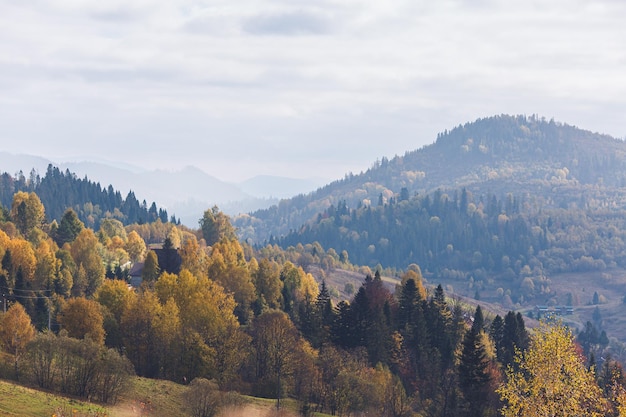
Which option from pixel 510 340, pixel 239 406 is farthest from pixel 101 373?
pixel 510 340

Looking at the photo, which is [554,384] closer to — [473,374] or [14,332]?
[473,374]

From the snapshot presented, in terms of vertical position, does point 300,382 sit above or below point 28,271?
below

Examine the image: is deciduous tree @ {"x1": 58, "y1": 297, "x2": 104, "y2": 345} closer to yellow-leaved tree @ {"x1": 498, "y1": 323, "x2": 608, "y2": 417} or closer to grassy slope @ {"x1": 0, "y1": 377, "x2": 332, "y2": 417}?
grassy slope @ {"x1": 0, "y1": 377, "x2": 332, "y2": 417}

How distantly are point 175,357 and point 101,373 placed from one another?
76.6 ft

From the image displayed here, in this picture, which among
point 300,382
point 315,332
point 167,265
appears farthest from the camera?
point 167,265

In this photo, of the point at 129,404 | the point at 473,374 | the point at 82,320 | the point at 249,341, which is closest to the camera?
the point at 129,404

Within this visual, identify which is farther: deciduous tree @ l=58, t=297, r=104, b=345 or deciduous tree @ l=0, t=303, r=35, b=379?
deciduous tree @ l=58, t=297, r=104, b=345

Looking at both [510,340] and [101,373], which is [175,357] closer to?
[101,373]

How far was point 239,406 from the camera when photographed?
80312 millimetres

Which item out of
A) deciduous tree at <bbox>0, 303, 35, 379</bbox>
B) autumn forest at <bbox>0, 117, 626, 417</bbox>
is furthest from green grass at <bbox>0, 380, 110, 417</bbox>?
deciduous tree at <bbox>0, 303, 35, 379</bbox>

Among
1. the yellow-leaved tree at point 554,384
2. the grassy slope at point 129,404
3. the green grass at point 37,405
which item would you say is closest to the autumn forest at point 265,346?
the yellow-leaved tree at point 554,384

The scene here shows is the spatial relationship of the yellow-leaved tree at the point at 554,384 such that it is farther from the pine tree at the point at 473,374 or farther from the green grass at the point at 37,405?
the pine tree at the point at 473,374

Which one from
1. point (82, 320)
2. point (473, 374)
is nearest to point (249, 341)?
point (82, 320)

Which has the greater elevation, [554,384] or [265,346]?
[554,384]
